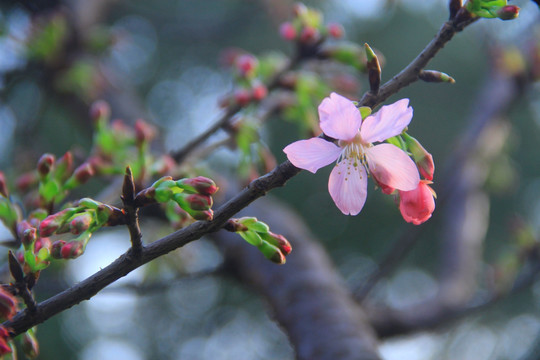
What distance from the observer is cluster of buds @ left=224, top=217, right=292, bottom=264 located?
85 cm

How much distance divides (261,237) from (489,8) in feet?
1.95

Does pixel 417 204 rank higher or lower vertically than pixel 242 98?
higher

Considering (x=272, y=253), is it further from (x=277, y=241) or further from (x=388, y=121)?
(x=388, y=121)

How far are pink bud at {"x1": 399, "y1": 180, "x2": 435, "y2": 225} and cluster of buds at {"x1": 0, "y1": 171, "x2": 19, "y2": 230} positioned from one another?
2.89 ft

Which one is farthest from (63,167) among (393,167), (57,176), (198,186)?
(393,167)

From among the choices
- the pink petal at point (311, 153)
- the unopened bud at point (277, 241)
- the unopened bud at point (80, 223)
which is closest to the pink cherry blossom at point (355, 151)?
the pink petal at point (311, 153)

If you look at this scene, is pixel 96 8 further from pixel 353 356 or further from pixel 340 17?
pixel 340 17

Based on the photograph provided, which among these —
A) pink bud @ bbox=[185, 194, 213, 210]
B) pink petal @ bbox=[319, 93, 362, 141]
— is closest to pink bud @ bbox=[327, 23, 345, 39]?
pink petal @ bbox=[319, 93, 362, 141]

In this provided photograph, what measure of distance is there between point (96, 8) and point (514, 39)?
9.25 ft

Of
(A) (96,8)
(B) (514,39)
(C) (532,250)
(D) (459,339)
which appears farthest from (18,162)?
(D) (459,339)

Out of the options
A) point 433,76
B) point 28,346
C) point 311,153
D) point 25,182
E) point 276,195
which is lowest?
point 276,195

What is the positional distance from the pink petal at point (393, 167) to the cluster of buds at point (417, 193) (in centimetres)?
2

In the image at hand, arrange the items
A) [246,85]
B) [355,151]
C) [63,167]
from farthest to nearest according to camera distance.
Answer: [246,85]
[63,167]
[355,151]

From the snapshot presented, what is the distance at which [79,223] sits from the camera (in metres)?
0.80
